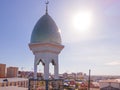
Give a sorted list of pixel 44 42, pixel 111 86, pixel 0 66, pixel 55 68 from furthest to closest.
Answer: pixel 0 66, pixel 111 86, pixel 55 68, pixel 44 42

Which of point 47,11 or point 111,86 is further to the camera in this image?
point 111,86

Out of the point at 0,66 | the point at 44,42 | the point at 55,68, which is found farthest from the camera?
the point at 0,66

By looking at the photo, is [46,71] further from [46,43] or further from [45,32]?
[45,32]

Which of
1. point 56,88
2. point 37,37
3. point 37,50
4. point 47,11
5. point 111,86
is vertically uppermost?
point 47,11

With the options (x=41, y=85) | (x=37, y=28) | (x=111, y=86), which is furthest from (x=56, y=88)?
(x=111, y=86)

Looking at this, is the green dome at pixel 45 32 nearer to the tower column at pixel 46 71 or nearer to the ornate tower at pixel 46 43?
the ornate tower at pixel 46 43

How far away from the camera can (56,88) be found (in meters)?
11.8

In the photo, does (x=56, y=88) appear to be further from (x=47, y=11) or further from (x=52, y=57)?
(x=47, y=11)

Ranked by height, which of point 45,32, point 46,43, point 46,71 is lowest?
point 46,71

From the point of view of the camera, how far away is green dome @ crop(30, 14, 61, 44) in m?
11.8

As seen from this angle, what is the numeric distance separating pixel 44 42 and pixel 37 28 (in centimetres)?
112

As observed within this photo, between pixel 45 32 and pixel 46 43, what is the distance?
2.54 feet

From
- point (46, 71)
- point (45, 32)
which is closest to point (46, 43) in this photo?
point (45, 32)

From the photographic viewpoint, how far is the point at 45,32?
11.9m
